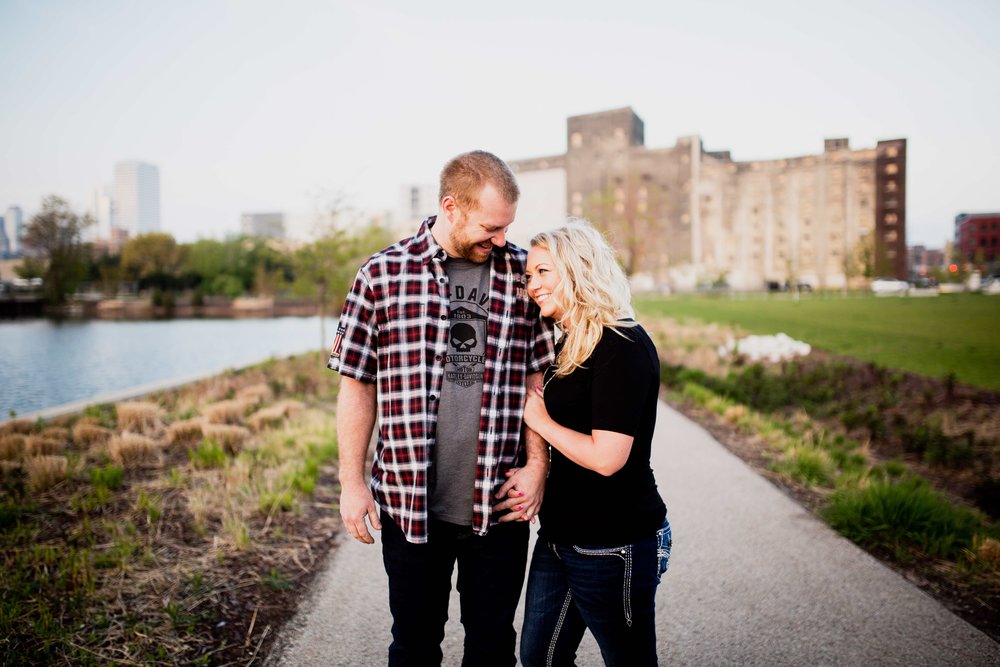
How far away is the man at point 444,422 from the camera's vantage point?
2.28 metres

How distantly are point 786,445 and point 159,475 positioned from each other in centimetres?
684

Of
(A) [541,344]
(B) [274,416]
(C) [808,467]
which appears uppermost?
(A) [541,344]

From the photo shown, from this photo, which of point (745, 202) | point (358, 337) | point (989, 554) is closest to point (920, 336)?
point (989, 554)

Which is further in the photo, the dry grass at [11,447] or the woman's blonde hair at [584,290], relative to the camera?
the dry grass at [11,447]

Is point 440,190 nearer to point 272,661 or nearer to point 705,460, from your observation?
point 272,661

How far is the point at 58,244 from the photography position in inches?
1569

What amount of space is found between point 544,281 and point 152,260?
7535 centimetres

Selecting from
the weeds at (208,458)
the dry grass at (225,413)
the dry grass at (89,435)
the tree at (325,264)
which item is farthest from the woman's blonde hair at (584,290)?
the tree at (325,264)

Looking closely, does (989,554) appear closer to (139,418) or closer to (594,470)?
(594,470)

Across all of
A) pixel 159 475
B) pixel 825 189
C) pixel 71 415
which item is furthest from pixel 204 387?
pixel 825 189

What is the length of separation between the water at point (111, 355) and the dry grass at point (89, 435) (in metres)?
4.29

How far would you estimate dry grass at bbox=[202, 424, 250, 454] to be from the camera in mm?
6934

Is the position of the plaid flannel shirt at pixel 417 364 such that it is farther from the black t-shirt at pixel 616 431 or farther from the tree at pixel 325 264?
the tree at pixel 325 264

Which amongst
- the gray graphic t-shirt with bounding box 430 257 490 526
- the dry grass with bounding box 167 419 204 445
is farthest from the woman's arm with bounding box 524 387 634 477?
the dry grass with bounding box 167 419 204 445
